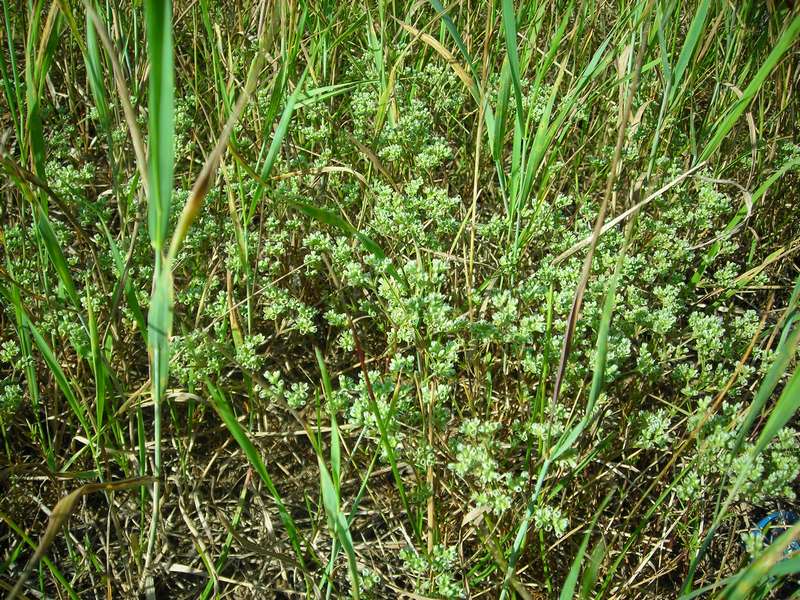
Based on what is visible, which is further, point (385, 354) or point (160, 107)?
point (385, 354)

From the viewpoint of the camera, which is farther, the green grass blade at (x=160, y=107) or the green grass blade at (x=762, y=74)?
A: the green grass blade at (x=762, y=74)

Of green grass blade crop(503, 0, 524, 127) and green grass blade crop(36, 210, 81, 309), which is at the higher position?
green grass blade crop(503, 0, 524, 127)

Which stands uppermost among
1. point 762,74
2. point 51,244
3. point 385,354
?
point 762,74

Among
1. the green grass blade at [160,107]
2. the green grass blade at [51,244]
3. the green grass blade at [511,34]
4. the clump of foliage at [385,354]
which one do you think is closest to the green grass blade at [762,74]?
the clump of foliage at [385,354]

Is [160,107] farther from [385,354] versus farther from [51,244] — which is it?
[385,354]

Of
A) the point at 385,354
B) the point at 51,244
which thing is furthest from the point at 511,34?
the point at 51,244

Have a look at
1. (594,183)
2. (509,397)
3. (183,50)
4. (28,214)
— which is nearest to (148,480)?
(509,397)

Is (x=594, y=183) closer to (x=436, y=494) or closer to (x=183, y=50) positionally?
(x=436, y=494)

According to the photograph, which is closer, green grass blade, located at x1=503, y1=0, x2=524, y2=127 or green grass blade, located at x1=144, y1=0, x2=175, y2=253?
green grass blade, located at x1=144, y1=0, x2=175, y2=253

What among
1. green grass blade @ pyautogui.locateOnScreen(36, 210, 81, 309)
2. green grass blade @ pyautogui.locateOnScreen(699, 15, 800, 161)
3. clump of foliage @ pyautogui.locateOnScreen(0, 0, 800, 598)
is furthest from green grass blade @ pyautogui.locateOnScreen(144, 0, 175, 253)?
green grass blade @ pyautogui.locateOnScreen(699, 15, 800, 161)

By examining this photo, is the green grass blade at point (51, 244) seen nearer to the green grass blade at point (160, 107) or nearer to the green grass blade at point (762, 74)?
the green grass blade at point (160, 107)

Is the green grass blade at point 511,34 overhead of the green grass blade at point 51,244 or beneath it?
overhead

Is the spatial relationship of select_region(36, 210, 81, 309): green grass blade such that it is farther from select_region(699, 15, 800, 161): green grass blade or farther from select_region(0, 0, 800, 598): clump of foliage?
select_region(699, 15, 800, 161): green grass blade
